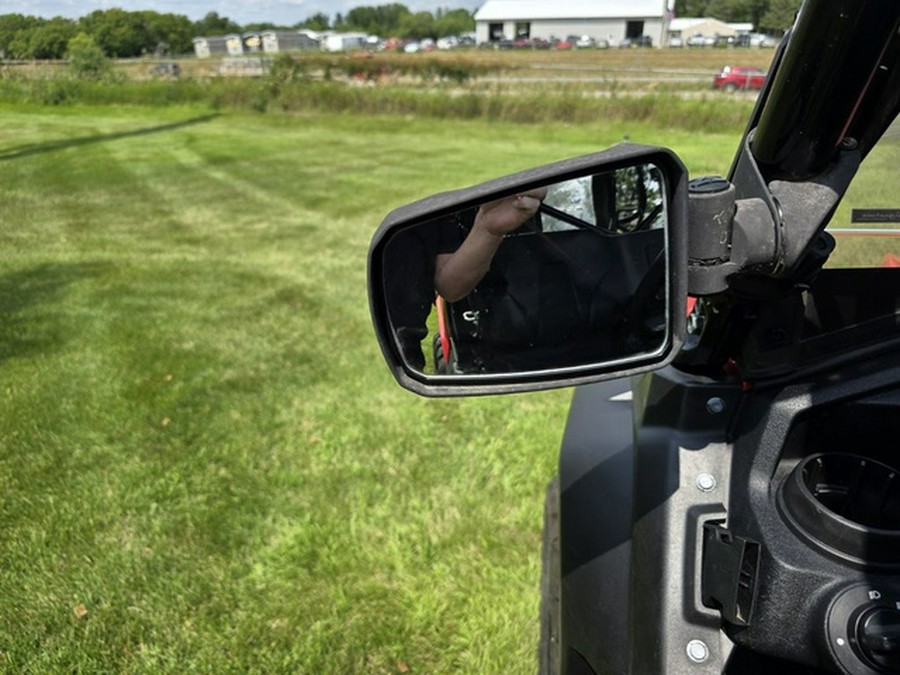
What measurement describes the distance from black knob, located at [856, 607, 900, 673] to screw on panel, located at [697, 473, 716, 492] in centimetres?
27

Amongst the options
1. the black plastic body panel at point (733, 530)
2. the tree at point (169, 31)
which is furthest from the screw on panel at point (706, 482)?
the tree at point (169, 31)

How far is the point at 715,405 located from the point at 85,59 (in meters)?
30.4

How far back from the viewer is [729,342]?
1.19m

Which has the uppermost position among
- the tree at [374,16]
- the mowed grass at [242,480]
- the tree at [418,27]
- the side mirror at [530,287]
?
the tree at [374,16]

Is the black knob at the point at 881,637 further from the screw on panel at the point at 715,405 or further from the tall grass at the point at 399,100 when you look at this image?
the tall grass at the point at 399,100

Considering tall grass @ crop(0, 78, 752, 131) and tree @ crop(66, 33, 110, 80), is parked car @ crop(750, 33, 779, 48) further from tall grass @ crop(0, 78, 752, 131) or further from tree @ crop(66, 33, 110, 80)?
tree @ crop(66, 33, 110, 80)

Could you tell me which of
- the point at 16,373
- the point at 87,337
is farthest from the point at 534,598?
the point at 87,337

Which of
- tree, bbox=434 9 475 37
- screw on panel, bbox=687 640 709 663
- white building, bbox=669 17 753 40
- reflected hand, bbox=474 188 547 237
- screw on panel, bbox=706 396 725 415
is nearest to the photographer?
reflected hand, bbox=474 188 547 237

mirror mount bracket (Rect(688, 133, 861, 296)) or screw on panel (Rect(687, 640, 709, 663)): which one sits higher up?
mirror mount bracket (Rect(688, 133, 861, 296))

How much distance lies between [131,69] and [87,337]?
94.5 ft

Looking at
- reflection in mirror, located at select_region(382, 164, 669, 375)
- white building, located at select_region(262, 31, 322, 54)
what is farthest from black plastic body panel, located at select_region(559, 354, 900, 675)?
white building, located at select_region(262, 31, 322, 54)

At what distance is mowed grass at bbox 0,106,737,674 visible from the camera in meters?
2.58

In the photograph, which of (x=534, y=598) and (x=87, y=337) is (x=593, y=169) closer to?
(x=534, y=598)

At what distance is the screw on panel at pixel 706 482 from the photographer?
46.1 inches
